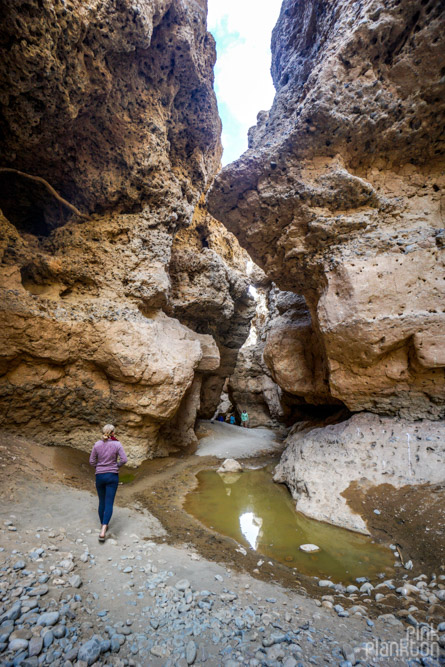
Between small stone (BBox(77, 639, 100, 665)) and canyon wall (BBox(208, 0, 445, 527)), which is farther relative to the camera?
canyon wall (BBox(208, 0, 445, 527))

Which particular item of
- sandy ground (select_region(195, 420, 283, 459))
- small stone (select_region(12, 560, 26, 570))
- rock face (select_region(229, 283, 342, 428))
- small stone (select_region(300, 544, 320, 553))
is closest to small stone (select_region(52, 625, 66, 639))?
small stone (select_region(12, 560, 26, 570))

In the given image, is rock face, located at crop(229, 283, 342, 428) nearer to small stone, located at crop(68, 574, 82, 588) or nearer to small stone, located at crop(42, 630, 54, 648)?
small stone, located at crop(68, 574, 82, 588)

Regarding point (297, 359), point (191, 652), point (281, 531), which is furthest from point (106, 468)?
point (297, 359)

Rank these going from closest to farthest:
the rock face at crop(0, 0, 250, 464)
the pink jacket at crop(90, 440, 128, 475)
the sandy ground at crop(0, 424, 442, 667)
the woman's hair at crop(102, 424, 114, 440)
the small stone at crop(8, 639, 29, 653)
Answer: the small stone at crop(8, 639, 29, 653) → the sandy ground at crop(0, 424, 442, 667) → the pink jacket at crop(90, 440, 128, 475) → the woman's hair at crop(102, 424, 114, 440) → the rock face at crop(0, 0, 250, 464)

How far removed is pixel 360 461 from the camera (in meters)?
5.64

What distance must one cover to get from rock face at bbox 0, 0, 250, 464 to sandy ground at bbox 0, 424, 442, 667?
205 cm

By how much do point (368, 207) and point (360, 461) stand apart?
18.9 ft

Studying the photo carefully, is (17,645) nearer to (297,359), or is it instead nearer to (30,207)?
(297,359)

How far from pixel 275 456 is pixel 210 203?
8.95m

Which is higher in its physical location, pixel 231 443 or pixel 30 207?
pixel 30 207

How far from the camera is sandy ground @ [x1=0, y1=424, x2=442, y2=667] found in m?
2.45

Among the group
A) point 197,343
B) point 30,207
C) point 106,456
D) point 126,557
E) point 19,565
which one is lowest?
point 126,557

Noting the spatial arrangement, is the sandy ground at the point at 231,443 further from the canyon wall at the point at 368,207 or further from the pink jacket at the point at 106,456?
the pink jacket at the point at 106,456

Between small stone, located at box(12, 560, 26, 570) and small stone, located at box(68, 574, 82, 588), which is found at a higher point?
small stone, located at box(12, 560, 26, 570)
